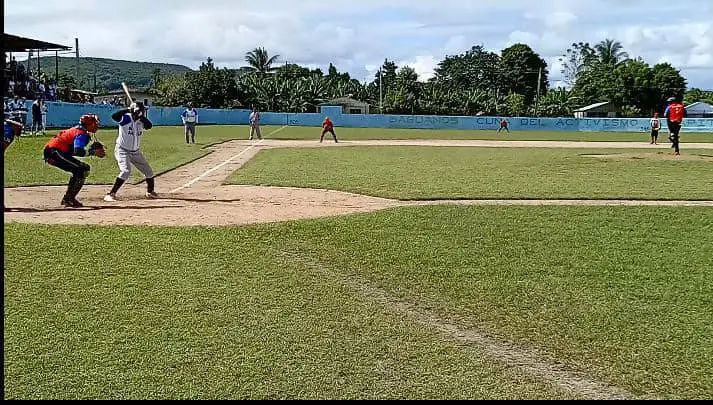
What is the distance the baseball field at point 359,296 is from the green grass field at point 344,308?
0.9 inches

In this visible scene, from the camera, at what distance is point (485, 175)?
19.4 metres

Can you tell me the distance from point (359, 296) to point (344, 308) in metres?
0.47

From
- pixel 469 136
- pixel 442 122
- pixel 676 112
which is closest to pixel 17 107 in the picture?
pixel 469 136

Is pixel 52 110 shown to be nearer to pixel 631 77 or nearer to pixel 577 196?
pixel 577 196

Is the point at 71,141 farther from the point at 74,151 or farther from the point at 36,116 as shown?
the point at 36,116

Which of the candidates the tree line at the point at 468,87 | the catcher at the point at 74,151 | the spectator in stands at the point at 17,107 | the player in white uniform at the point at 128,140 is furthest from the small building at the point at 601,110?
the catcher at the point at 74,151

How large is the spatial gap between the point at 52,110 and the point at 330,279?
131ft

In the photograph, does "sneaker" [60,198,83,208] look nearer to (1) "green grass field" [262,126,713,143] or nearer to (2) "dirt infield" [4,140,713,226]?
(2) "dirt infield" [4,140,713,226]

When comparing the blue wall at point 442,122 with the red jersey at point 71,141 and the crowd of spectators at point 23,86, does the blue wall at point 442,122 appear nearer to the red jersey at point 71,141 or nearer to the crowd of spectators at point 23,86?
the crowd of spectators at point 23,86

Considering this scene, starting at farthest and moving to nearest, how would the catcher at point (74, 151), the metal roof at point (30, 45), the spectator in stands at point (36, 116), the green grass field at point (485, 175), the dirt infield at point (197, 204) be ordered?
the metal roof at point (30, 45) → the spectator in stands at point (36, 116) → the green grass field at point (485, 175) → the catcher at point (74, 151) → the dirt infield at point (197, 204)

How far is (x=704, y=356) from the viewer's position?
5660 mm

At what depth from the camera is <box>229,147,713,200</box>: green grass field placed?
50.7ft

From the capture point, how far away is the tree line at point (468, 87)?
82125 millimetres

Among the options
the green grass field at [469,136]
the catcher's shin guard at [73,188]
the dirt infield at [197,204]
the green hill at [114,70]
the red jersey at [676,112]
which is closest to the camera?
the dirt infield at [197,204]
